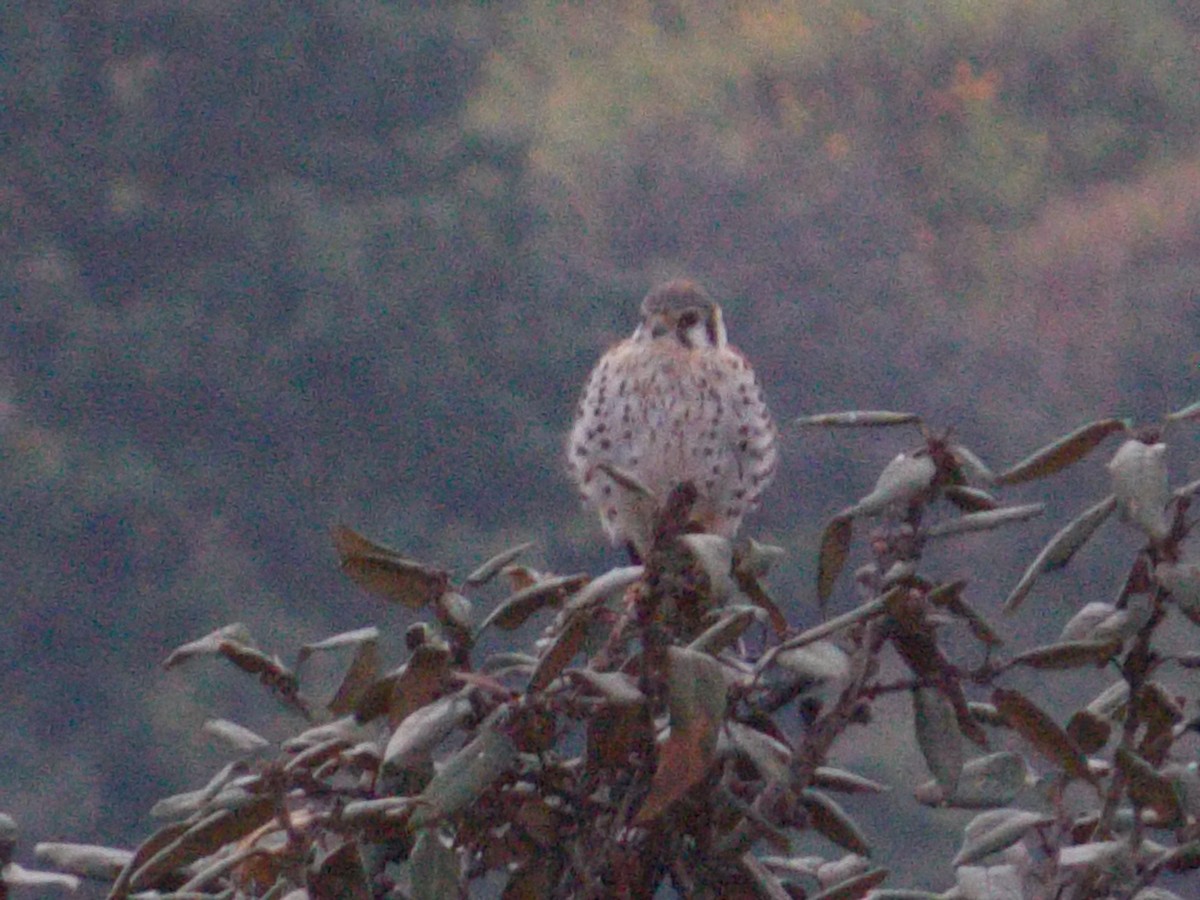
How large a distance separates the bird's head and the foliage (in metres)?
2.10

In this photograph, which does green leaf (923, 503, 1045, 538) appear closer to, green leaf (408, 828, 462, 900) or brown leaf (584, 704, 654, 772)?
brown leaf (584, 704, 654, 772)

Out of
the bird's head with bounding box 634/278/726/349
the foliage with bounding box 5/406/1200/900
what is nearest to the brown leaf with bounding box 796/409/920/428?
the foliage with bounding box 5/406/1200/900

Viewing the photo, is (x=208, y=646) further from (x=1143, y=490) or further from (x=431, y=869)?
(x=1143, y=490)

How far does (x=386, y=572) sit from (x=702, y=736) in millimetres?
231

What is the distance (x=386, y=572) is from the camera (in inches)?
58.6

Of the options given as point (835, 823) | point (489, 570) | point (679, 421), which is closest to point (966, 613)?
point (835, 823)

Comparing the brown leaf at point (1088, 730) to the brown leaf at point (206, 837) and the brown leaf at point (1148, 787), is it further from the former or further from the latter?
the brown leaf at point (206, 837)

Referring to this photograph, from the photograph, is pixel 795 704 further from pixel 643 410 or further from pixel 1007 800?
pixel 643 410

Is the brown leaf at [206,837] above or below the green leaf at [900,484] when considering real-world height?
below

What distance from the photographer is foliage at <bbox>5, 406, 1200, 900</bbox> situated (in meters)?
1.41

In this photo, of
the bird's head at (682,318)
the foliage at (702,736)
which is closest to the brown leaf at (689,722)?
the foliage at (702,736)

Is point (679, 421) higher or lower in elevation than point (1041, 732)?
lower

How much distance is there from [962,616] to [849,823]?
0.16 m

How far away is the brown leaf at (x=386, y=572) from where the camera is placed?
1.48 m
